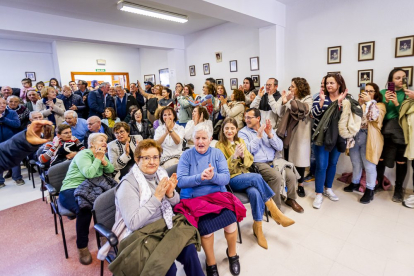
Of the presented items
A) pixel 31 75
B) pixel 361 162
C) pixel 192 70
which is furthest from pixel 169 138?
pixel 31 75

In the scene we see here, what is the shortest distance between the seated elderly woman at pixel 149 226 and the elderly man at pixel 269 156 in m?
1.19

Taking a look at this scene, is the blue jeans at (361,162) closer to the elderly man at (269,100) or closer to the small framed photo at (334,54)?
the elderly man at (269,100)

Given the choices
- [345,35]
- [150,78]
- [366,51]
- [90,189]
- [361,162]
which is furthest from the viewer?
[150,78]

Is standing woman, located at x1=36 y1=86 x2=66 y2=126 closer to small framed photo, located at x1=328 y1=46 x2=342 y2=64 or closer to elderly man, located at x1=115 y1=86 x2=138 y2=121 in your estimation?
elderly man, located at x1=115 y1=86 x2=138 y2=121

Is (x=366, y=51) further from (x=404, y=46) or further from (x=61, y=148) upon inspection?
(x=61, y=148)

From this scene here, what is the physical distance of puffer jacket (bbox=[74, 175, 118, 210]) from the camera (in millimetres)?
1987

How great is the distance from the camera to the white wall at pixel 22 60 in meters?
7.24

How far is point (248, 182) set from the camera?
7.35 ft

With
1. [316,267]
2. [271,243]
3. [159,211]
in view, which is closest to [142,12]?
[159,211]

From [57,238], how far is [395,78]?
14.0ft

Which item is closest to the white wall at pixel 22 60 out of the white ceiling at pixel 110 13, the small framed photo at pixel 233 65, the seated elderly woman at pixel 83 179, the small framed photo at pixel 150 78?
the small framed photo at pixel 150 78

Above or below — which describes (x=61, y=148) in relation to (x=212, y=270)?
above

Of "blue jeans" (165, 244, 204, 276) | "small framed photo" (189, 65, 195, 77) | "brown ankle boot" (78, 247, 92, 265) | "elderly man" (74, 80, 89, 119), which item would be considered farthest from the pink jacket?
"small framed photo" (189, 65, 195, 77)

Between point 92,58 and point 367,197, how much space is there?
893cm
